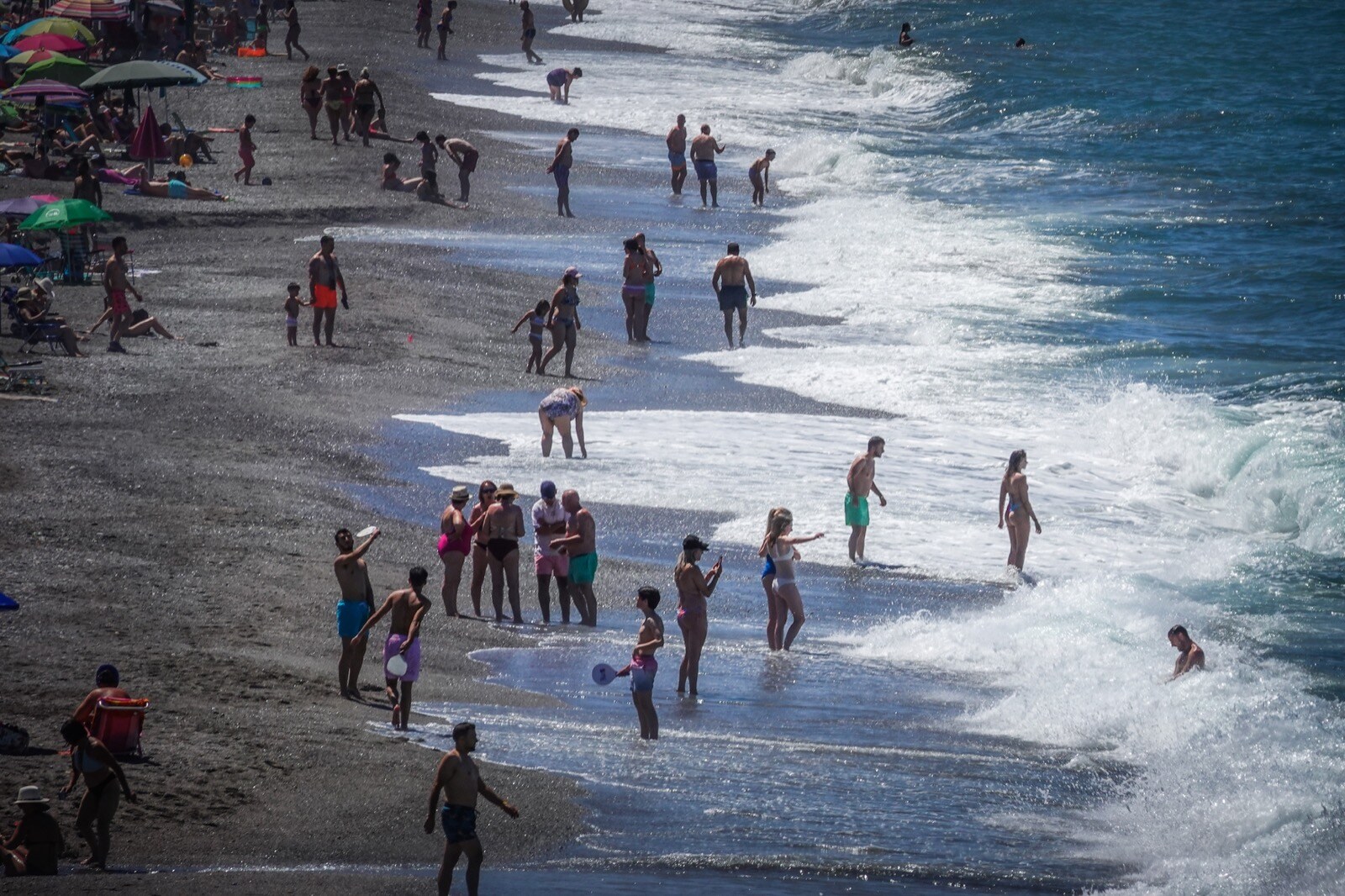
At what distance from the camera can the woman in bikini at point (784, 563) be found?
1460 centimetres

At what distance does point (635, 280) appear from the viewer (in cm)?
2433

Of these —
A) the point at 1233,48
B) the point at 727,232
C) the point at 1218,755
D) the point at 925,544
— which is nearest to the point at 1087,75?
the point at 1233,48

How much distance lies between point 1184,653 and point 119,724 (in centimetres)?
822

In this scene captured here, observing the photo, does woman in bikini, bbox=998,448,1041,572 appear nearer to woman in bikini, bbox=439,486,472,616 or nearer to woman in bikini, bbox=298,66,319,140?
woman in bikini, bbox=439,486,472,616

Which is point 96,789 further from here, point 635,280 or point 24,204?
point 24,204

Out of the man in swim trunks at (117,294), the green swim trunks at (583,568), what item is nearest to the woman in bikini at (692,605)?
the green swim trunks at (583,568)

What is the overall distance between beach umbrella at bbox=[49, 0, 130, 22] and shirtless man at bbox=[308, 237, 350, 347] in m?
16.4

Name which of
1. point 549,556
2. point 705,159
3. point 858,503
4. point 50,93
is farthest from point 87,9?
point 549,556

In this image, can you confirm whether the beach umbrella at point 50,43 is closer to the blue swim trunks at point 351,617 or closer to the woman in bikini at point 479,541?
the woman in bikini at point 479,541

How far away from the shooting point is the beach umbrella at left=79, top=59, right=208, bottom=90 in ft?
103

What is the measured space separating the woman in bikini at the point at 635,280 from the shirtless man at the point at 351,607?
11721 millimetres

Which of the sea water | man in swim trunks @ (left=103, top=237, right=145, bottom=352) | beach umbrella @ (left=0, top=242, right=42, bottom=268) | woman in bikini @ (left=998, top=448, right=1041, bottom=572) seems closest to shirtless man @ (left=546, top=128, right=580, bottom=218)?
the sea water

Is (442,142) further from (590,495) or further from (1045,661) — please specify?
(1045,661)

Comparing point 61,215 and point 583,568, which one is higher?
point 61,215
